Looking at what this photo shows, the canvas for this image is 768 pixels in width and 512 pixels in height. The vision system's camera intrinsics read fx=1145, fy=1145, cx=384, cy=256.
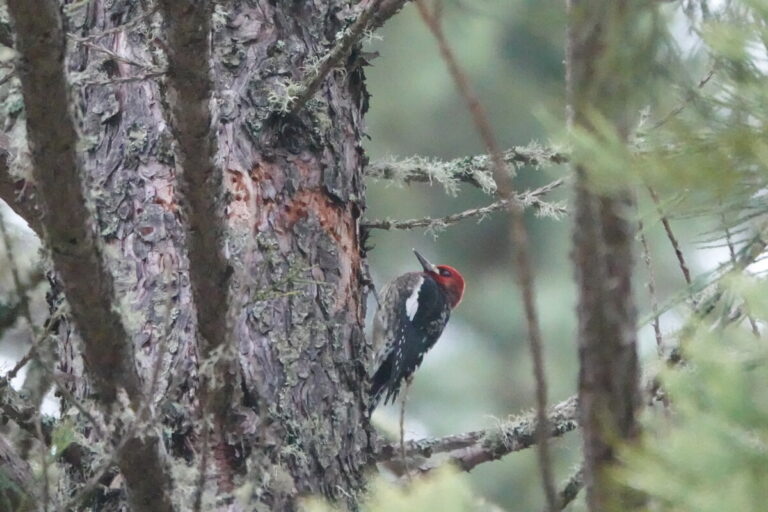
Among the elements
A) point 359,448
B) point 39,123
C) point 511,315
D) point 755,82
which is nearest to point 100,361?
point 39,123

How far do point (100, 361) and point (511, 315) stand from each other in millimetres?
8844

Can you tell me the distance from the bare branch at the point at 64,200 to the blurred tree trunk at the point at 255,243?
0.46m

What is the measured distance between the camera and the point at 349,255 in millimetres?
3156

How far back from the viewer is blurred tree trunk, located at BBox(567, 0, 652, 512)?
1228 millimetres

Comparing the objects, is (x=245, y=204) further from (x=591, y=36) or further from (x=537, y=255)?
(x=537, y=255)

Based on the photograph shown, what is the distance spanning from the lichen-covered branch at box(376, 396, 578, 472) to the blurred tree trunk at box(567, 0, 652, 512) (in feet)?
6.53

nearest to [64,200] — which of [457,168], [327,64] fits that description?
[327,64]

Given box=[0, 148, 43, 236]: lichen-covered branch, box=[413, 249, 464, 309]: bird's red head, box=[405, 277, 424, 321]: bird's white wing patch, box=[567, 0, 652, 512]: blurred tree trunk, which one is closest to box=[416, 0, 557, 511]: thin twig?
box=[567, 0, 652, 512]: blurred tree trunk

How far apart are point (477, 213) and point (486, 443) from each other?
0.68m

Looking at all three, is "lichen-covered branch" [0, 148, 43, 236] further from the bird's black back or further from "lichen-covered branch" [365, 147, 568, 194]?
the bird's black back

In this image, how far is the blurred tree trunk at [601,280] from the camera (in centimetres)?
123

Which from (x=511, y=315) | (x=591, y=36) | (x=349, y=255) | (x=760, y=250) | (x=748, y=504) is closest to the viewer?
(x=748, y=504)

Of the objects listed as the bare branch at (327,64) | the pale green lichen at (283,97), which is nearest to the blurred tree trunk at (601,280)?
the bare branch at (327,64)

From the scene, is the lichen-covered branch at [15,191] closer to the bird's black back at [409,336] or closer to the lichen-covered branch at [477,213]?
the lichen-covered branch at [477,213]
